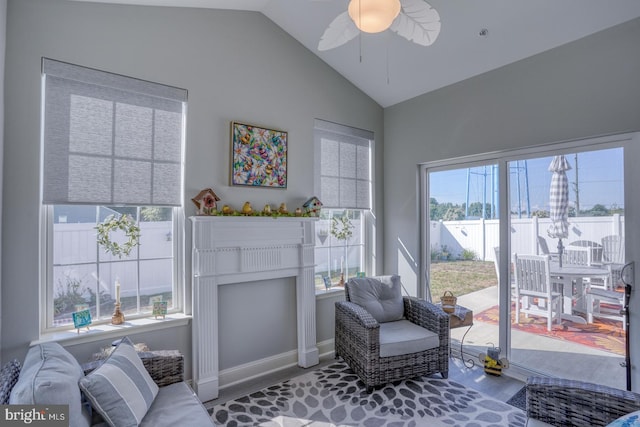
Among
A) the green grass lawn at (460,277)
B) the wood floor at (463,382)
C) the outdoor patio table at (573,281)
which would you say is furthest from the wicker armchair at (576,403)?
the green grass lawn at (460,277)

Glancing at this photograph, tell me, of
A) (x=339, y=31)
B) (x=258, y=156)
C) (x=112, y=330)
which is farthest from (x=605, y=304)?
(x=112, y=330)

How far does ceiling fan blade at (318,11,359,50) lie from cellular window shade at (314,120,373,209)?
1.55 meters

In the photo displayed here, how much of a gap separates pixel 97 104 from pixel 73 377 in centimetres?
179

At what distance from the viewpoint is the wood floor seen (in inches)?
104

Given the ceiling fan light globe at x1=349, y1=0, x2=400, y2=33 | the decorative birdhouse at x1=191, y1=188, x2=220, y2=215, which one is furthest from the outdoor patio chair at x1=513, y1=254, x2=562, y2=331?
the decorative birdhouse at x1=191, y1=188, x2=220, y2=215

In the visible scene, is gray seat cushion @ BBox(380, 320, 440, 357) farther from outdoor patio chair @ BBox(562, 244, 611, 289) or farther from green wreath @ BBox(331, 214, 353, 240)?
outdoor patio chair @ BBox(562, 244, 611, 289)

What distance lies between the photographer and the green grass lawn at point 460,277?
3.27 meters

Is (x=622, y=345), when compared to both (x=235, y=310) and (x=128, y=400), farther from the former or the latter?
(x=128, y=400)

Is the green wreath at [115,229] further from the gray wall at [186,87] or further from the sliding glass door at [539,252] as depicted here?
the sliding glass door at [539,252]

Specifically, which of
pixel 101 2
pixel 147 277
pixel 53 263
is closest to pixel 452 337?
pixel 147 277

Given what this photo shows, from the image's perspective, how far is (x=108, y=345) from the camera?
230cm

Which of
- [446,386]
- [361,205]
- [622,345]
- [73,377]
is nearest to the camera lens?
[73,377]

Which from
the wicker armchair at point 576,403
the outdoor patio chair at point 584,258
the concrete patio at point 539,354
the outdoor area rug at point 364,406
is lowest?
the outdoor area rug at point 364,406

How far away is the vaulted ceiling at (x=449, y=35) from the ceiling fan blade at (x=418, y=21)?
0.99 ft
